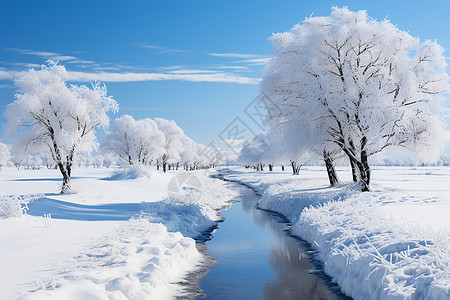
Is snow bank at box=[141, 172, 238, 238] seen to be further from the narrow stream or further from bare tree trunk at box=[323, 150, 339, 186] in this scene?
bare tree trunk at box=[323, 150, 339, 186]

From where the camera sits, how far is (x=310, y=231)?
49.5 ft

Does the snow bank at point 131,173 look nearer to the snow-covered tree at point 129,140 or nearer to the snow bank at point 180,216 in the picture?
the snow bank at point 180,216

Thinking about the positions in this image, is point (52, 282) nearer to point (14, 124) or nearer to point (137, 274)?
point (137, 274)

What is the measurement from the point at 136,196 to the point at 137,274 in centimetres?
1801

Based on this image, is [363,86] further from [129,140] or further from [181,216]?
[129,140]

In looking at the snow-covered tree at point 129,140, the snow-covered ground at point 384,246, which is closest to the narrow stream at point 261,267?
the snow-covered ground at point 384,246

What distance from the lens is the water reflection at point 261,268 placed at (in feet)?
29.9

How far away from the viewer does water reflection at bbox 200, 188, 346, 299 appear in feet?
29.9

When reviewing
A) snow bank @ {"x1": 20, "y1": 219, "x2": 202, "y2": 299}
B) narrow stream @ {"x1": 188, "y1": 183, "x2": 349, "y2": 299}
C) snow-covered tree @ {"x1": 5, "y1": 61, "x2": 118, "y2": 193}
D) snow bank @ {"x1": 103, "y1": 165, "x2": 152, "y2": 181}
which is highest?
snow-covered tree @ {"x1": 5, "y1": 61, "x2": 118, "y2": 193}

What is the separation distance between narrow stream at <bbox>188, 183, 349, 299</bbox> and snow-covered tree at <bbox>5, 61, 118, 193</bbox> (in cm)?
1456

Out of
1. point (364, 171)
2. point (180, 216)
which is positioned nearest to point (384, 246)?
point (180, 216)

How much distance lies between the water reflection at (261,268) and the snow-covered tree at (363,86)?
24.2 feet

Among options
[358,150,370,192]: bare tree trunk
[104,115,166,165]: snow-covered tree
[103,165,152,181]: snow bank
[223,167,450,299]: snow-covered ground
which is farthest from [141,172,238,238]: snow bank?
[104,115,166,165]: snow-covered tree

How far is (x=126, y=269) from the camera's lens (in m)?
9.09
